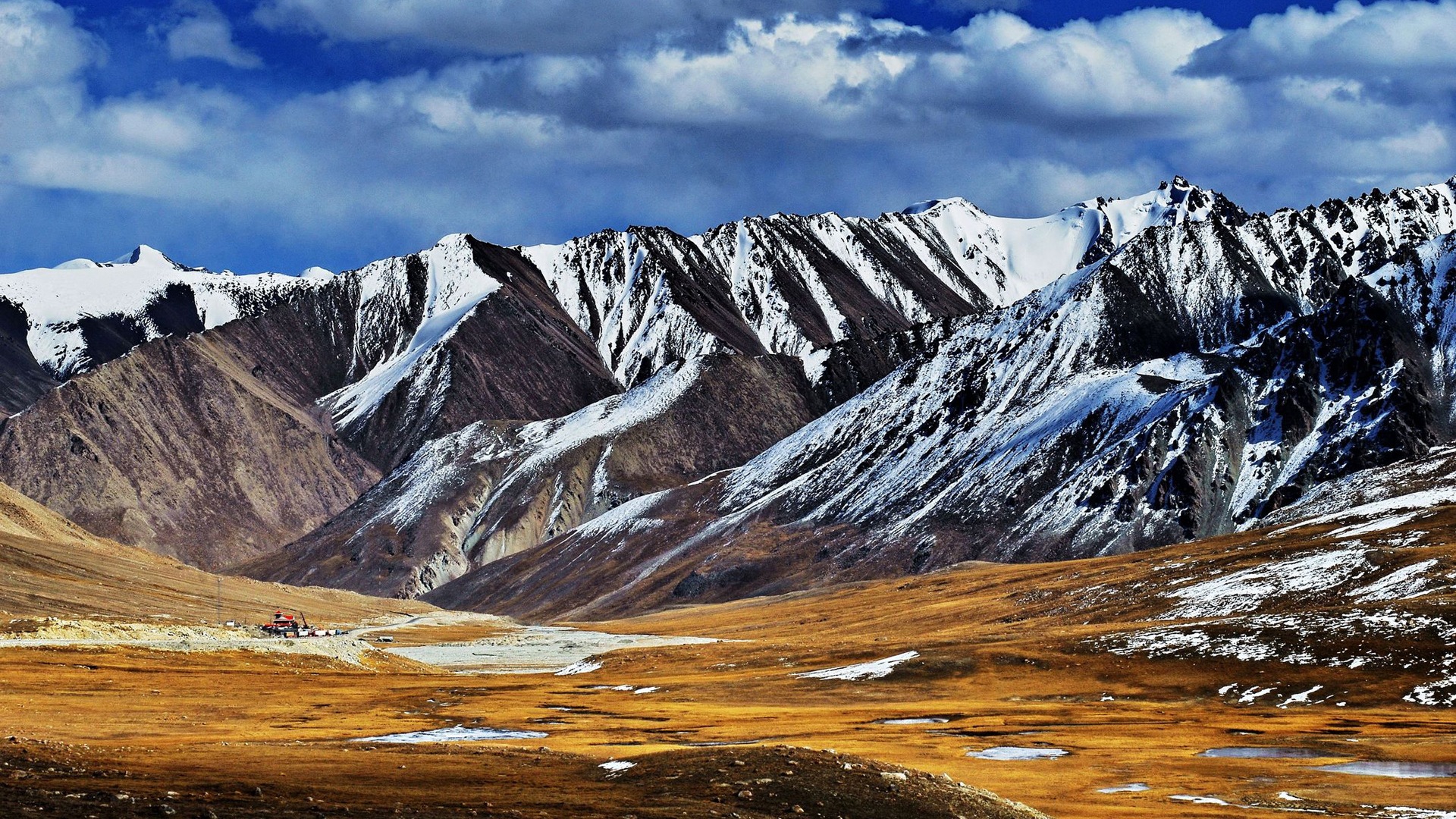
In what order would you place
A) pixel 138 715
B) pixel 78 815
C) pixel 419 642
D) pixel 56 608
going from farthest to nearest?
pixel 419 642 → pixel 56 608 → pixel 138 715 → pixel 78 815

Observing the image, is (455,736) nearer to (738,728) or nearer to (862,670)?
(738,728)

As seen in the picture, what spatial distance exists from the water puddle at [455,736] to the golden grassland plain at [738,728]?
1.27 metres

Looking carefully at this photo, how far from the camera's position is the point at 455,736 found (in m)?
53.6

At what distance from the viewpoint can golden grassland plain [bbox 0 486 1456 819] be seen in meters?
33.3

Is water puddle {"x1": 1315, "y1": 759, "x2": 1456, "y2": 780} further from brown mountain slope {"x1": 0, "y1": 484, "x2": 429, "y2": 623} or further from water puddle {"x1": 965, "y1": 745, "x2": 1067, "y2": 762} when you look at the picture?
brown mountain slope {"x1": 0, "y1": 484, "x2": 429, "y2": 623}

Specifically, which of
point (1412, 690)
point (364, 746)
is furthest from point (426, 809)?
point (1412, 690)

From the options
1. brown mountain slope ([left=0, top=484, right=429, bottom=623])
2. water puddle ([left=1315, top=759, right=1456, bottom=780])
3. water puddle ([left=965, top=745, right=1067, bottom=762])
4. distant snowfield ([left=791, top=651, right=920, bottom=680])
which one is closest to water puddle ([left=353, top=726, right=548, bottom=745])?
water puddle ([left=965, top=745, right=1067, bottom=762])

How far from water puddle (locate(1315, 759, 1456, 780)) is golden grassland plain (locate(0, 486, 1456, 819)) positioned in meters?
0.85

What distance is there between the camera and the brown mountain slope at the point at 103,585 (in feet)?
433

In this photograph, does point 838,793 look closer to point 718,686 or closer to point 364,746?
point 364,746

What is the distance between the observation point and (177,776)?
32750mm

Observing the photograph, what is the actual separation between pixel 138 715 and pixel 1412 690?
4878 centimetres

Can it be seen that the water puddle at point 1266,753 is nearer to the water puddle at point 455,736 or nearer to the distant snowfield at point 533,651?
the water puddle at point 455,736

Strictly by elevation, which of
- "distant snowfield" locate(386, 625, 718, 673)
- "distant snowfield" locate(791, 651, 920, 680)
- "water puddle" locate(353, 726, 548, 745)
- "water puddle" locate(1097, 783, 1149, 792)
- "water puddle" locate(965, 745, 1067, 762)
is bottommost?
"distant snowfield" locate(386, 625, 718, 673)
